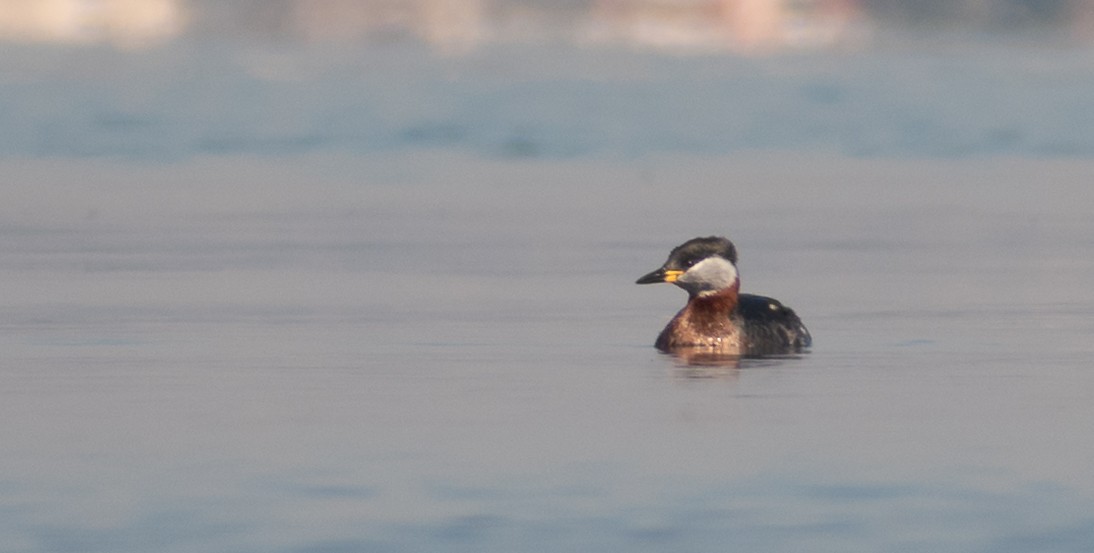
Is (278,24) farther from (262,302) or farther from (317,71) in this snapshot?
(262,302)

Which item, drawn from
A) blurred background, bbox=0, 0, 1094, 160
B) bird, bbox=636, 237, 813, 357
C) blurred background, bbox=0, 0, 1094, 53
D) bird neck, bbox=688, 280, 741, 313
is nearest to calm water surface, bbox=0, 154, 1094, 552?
bird, bbox=636, 237, 813, 357

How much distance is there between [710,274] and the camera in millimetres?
12547

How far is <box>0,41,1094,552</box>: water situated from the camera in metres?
8.08

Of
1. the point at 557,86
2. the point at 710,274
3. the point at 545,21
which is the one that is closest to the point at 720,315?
the point at 710,274

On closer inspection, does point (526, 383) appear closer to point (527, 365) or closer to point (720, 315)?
point (527, 365)

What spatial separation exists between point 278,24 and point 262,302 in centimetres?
6150

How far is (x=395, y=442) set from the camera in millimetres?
9227

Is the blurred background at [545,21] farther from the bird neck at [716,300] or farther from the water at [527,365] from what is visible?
the bird neck at [716,300]

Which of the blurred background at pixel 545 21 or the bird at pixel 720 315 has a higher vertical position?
the blurred background at pixel 545 21

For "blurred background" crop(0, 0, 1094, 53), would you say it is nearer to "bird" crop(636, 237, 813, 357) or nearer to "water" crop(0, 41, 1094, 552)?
"water" crop(0, 41, 1094, 552)

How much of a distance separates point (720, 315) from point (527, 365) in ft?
4.82

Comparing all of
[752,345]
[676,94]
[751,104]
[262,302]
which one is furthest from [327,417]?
[676,94]

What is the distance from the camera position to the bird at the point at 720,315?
39.2ft

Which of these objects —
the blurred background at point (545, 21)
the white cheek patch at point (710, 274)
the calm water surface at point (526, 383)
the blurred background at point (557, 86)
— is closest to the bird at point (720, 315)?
the white cheek patch at point (710, 274)
